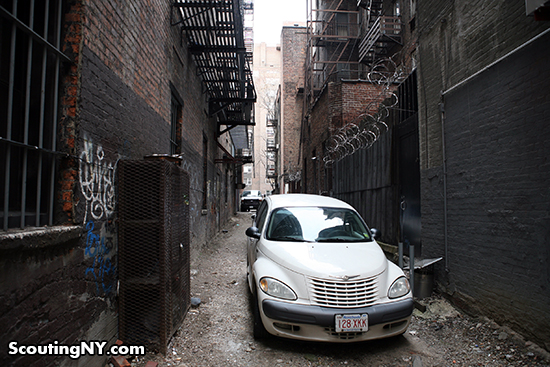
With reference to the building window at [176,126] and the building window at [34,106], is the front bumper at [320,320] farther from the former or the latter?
the building window at [176,126]

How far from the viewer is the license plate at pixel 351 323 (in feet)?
11.2

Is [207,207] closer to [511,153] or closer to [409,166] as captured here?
[409,166]

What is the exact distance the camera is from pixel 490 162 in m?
4.14

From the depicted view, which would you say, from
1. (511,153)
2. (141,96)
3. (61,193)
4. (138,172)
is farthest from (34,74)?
(511,153)

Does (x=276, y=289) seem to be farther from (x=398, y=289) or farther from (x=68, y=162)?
(x=68, y=162)

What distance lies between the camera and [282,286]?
368cm

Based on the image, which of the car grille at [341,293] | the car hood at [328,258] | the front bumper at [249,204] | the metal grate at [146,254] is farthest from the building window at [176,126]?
the front bumper at [249,204]

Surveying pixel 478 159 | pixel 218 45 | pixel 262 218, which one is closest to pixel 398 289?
pixel 478 159

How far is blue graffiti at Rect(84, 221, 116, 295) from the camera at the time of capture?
3.13 metres

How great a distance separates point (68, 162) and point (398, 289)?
3677 mm

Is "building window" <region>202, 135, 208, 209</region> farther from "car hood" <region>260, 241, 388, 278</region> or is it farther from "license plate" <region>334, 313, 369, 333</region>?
"license plate" <region>334, 313, 369, 333</region>

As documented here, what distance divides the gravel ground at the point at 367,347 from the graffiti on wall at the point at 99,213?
0.97 m

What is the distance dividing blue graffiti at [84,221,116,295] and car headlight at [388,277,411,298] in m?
3.09

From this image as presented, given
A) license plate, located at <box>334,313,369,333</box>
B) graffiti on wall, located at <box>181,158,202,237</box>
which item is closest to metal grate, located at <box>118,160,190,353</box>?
license plate, located at <box>334,313,369,333</box>
